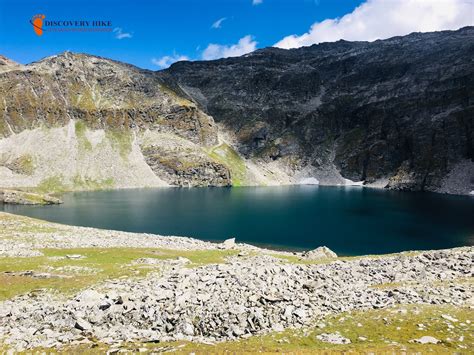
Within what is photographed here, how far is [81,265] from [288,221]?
258 ft

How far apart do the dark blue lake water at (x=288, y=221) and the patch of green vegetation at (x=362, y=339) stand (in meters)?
53.6

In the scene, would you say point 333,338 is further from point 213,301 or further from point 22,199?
point 22,199

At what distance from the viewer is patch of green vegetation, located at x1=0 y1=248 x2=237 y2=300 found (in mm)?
31312

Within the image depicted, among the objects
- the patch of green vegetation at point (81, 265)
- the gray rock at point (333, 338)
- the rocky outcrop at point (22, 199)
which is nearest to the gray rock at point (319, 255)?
the patch of green vegetation at point (81, 265)

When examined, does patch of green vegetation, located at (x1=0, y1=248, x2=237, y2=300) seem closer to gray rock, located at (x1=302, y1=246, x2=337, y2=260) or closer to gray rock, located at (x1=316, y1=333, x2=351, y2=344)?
gray rock, located at (x1=302, y1=246, x2=337, y2=260)

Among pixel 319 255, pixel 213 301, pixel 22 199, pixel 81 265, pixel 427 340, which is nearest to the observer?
pixel 427 340

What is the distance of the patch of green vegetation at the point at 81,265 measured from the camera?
31.3 metres

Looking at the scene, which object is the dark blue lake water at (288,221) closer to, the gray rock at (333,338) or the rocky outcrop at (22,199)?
the rocky outcrop at (22,199)

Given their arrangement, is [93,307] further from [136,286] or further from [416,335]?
[416,335]

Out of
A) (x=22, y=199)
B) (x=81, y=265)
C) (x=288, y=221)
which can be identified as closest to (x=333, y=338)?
(x=81, y=265)

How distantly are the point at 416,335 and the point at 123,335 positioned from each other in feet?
56.2

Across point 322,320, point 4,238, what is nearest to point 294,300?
point 322,320

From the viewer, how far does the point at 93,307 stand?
24.4 metres

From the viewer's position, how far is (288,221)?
11300cm
